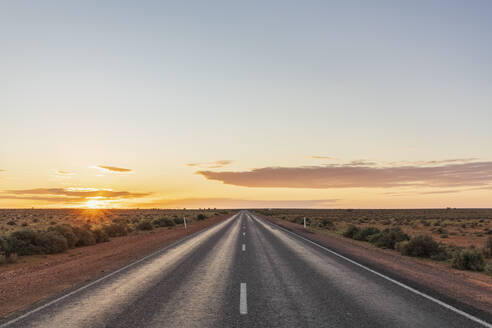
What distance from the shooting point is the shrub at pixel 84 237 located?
77.7ft

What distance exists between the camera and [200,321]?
239 inches

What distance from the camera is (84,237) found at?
23938mm

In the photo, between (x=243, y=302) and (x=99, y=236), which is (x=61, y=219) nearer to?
(x=99, y=236)

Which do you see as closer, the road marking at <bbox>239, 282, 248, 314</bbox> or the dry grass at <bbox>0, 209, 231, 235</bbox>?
the road marking at <bbox>239, 282, 248, 314</bbox>

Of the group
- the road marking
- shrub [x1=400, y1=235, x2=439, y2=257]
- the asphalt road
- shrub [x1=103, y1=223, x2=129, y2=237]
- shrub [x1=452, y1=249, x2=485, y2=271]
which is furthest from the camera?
shrub [x1=103, y1=223, x2=129, y2=237]

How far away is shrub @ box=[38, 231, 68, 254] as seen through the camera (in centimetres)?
1989

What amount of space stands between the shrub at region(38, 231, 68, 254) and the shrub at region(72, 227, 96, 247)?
2.72m

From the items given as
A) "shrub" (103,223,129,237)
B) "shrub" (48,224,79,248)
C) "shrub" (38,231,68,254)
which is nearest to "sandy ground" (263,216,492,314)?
"shrub" (38,231,68,254)

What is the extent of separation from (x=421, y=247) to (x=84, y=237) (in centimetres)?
2014

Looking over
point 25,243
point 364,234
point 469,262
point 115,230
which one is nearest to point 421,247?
point 469,262

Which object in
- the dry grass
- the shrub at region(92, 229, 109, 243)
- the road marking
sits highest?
the road marking

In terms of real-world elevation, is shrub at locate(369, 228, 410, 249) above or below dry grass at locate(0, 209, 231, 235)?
above

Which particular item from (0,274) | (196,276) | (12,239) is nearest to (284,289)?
(196,276)

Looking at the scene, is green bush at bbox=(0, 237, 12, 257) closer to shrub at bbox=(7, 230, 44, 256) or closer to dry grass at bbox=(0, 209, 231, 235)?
shrub at bbox=(7, 230, 44, 256)
